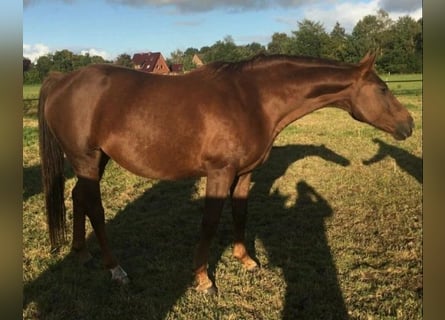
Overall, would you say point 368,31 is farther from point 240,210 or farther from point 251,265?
point 251,265

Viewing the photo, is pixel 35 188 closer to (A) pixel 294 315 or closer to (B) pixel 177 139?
(B) pixel 177 139

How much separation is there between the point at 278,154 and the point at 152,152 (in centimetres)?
609

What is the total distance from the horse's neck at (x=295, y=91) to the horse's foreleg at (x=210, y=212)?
2.30 ft

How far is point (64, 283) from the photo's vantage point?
155 inches

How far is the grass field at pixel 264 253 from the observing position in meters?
3.54

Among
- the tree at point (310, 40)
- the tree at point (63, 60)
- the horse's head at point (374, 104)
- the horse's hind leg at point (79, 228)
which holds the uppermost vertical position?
the tree at point (310, 40)

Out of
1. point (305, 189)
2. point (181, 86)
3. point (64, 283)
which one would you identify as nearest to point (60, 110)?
point (181, 86)

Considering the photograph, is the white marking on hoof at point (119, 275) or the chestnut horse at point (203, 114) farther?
the white marking on hoof at point (119, 275)

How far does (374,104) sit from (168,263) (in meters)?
2.67

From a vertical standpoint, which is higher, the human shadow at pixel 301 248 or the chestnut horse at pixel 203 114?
the chestnut horse at pixel 203 114

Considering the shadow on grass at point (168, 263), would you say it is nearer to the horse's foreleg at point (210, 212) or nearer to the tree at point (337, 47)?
the horse's foreleg at point (210, 212)

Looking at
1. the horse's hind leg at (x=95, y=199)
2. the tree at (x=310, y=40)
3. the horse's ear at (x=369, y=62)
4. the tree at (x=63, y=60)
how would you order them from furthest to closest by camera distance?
the tree at (x=310, y=40) < the tree at (x=63, y=60) < the horse's hind leg at (x=95, y=199) < the horse's ear at (x=369, y=62)

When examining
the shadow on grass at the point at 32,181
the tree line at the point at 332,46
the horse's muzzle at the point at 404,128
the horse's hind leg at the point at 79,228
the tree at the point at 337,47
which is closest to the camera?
the horse's muzzle at the point at 404,128

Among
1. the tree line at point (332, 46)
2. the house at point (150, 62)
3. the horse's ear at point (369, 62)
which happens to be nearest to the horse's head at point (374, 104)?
the horse's ear at point (369, 62)
